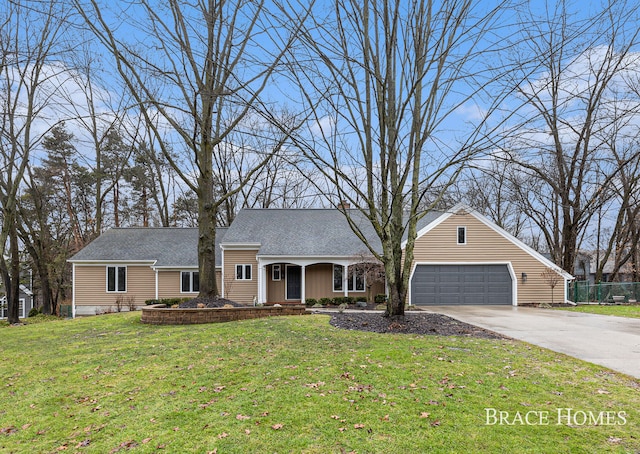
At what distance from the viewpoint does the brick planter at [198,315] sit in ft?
36.8

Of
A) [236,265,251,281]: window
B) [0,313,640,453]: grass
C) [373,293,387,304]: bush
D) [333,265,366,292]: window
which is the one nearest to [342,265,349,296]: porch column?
[333,265,366,292]: window

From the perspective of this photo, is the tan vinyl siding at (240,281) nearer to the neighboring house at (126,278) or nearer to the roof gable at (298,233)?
the roof gable at (298,233)

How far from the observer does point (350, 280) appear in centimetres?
1941

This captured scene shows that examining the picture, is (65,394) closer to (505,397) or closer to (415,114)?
(505,397)

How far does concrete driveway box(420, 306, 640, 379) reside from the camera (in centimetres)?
675

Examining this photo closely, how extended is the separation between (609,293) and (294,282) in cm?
1600

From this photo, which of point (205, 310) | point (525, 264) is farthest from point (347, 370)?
point (525, 264)

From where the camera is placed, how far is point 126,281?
794 inches

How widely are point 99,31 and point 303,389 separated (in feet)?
37.6

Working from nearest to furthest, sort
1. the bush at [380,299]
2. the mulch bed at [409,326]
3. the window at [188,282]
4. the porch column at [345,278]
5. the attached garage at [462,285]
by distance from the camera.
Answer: the mulch bed at [409,326], the bush at [380,299], the attached garage at [462,285], the porch column at [345,278], the window at [188,282]

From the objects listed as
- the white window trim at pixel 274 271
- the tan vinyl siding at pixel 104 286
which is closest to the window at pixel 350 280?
the white window trim at pixel 274 271

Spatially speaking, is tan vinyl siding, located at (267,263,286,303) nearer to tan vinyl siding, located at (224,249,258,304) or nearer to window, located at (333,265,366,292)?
tan vinyl siding, located at (224,249,258,304)

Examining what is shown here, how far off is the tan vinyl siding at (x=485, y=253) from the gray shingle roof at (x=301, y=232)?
58.3 inches

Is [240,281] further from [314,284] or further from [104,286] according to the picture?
[104,286]
